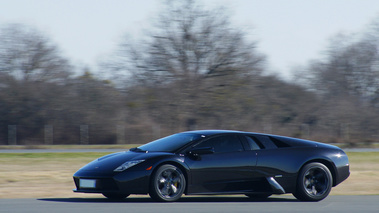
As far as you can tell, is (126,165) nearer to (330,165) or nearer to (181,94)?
(330,165)

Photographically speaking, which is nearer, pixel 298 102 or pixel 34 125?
pixel 34 125

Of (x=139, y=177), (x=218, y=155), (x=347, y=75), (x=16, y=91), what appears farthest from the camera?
(x=347, y=75)

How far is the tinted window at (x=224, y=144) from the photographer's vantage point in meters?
9.68

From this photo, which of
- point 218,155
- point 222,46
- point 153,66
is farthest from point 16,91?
point 218,155

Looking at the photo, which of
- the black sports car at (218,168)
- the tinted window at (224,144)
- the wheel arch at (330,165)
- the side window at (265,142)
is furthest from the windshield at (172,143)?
the wheel arch at (330,165)

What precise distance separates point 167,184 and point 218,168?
93 centimetres

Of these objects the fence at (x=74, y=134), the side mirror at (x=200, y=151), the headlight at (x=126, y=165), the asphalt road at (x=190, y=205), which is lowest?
the asphalt road at (x=190, y=205)

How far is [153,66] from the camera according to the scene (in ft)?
118

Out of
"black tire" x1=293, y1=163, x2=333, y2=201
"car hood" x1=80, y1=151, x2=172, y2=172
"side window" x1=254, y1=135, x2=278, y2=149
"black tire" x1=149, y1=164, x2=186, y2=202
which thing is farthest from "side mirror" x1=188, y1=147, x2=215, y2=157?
"black tire" x1=293, y1=163, x2=333, y2=201

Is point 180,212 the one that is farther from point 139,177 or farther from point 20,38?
point 20,38

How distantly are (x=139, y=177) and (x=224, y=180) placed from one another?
1492mm

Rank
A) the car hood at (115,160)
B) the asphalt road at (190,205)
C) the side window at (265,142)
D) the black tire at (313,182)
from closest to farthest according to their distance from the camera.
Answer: the asphalt road at (190,205) < the car hood at (115,160) < the black tire at (313,182) < the side window at (265,142)

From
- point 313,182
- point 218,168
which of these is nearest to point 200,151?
point 218,168

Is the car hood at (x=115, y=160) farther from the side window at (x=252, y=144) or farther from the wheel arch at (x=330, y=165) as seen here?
the wheel arch at (x=330, y=165)
